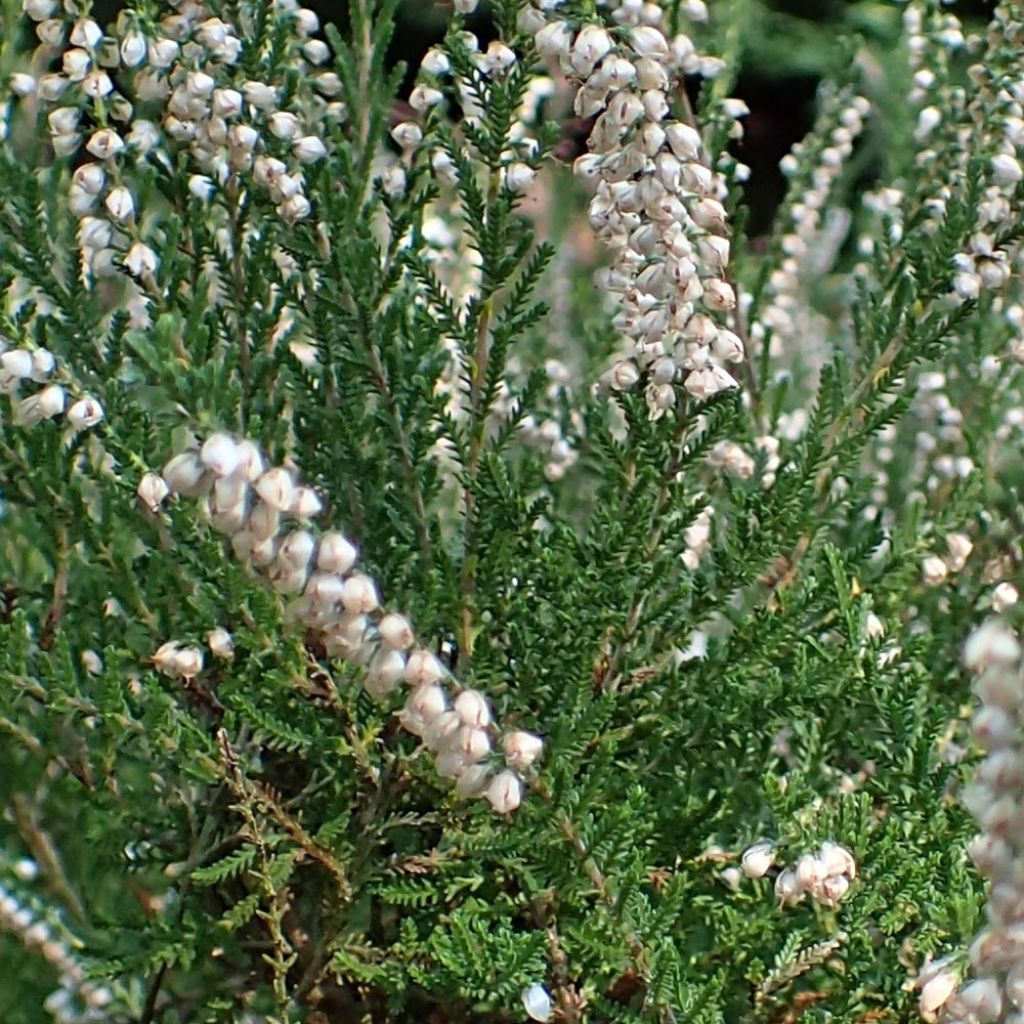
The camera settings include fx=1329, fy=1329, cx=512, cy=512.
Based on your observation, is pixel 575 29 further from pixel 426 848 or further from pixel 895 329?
pixel 426 848

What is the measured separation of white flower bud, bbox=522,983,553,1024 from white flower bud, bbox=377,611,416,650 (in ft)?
0.58

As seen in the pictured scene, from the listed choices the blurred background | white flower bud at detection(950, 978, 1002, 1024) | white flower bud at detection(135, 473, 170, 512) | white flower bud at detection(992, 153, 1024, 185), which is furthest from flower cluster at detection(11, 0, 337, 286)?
the blurred background

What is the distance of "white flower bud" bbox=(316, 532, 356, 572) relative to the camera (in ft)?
1.43

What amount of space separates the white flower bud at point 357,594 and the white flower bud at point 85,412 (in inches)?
7.6

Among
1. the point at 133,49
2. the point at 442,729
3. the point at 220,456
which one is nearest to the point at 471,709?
the point at 442,729

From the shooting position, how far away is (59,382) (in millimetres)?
589

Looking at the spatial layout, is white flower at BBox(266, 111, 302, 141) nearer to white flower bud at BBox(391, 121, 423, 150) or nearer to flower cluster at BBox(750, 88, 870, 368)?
white flower bud at BBox(391, 121, 423, 150)

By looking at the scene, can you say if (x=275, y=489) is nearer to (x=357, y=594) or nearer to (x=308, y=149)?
(x=357, y=594)

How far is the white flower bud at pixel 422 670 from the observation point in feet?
1.51

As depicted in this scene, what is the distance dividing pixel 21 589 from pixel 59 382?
0.62ft

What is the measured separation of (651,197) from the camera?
0.51 metres

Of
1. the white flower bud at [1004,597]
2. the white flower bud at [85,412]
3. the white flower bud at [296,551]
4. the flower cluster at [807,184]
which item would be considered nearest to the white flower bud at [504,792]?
the white flower bud at [296,551]

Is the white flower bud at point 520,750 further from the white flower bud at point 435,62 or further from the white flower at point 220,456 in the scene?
the white flower bud at point 435,62

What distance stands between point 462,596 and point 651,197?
0.22 meters
